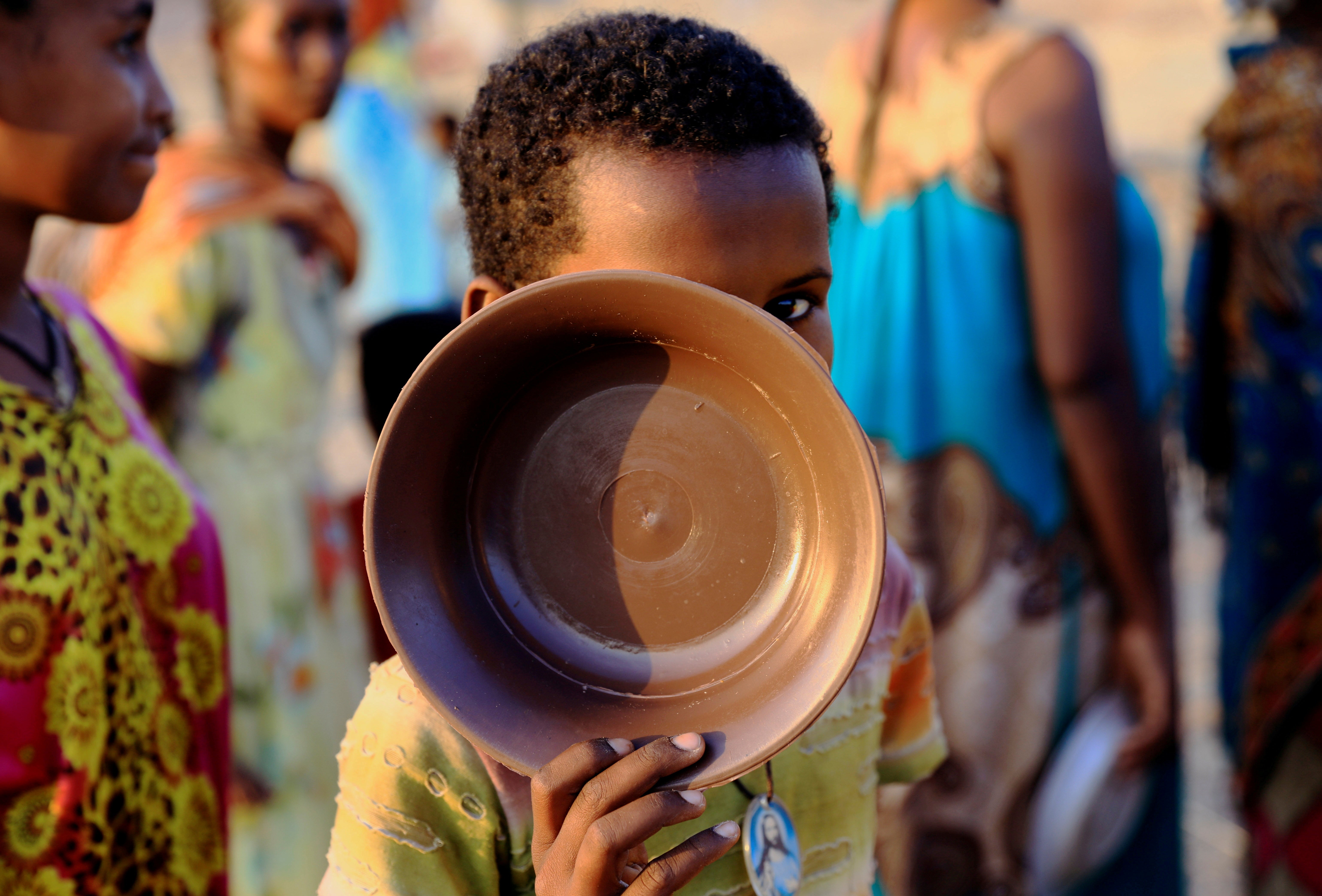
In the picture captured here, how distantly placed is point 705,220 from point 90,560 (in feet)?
3.12

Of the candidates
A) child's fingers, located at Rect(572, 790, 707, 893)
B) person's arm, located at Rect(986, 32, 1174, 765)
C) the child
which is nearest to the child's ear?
the child

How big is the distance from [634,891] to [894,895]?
1.63 m

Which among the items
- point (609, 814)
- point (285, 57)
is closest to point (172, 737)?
point (609, 814)

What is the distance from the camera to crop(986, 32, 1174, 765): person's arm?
2102 millimetres

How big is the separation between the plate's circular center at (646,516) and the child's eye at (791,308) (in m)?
0.19

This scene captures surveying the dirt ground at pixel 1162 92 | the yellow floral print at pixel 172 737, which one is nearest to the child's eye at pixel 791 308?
the yellow floral print at pixel 172 737

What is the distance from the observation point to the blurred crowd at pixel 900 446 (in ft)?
4.84

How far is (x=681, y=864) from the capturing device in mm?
887

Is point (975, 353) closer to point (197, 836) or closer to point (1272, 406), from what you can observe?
point (1272, 406)

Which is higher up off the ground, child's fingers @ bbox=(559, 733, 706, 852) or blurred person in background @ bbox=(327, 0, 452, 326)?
blurred person in background @ bbox=(327, 0, 452, 326)

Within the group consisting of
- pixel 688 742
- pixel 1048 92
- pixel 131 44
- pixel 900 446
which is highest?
pixel 1048 92

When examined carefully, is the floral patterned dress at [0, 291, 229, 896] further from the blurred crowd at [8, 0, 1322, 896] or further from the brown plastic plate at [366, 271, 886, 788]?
the brown plastic plate at [366, 271, 886, 788]

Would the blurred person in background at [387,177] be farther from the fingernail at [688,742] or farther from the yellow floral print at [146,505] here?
the fingernail at [688,742]

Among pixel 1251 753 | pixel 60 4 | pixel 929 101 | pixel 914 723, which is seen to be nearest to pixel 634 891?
pixel 914 723
